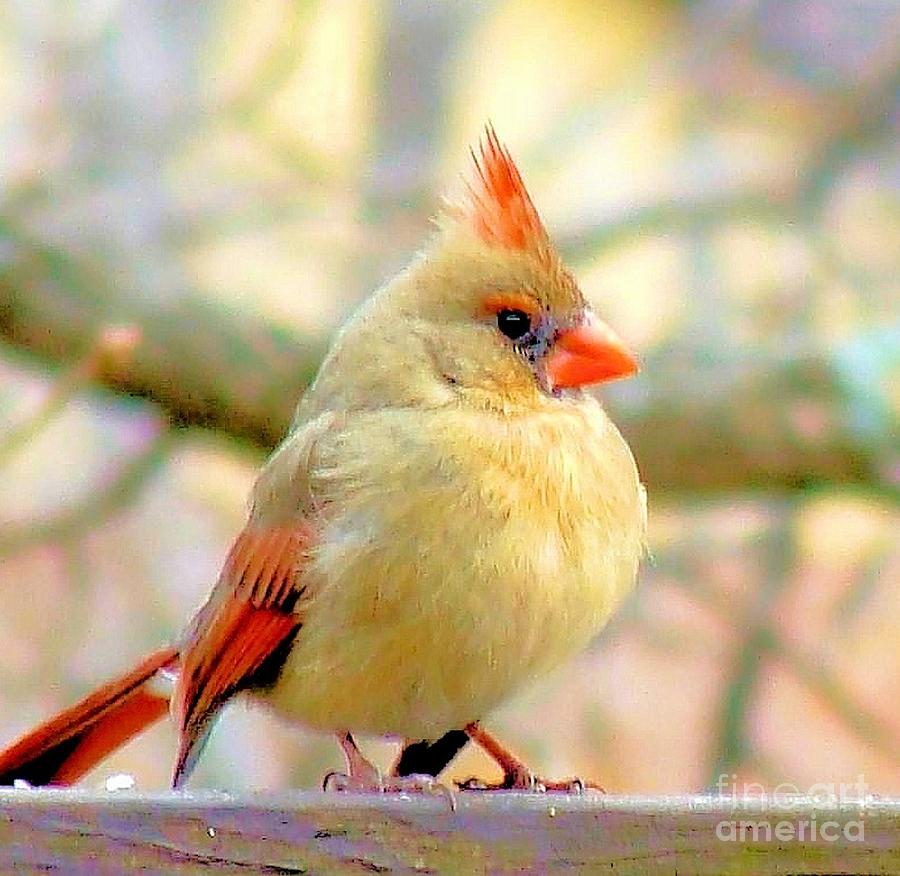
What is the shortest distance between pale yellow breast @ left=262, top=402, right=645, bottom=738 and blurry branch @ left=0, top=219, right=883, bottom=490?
5.69 feet

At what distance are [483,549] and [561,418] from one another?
0.97 feet

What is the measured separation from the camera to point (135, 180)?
4.27 metres

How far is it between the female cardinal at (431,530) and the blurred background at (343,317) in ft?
3.68

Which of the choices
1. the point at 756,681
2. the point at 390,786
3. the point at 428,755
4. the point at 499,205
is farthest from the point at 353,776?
the point at 756,681

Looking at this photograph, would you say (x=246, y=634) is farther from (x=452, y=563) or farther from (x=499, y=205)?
(x=499, y=205)

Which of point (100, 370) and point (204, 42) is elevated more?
point (204, 42)

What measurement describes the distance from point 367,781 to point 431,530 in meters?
0.30

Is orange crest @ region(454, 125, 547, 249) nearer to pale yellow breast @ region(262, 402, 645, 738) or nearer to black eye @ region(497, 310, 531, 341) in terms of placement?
black eye @ region(497, 310, 531, 341)

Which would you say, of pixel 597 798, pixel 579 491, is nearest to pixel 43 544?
pixel 579 491

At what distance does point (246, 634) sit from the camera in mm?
2406

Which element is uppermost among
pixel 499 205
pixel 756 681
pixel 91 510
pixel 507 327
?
pixel 499 205

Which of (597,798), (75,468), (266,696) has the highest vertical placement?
(597,798)

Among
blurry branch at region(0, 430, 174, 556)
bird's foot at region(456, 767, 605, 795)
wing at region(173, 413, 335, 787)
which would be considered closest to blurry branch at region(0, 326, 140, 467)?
blurry branch at region(0, 430, 174, 556)

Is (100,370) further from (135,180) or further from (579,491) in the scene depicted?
(579,491)
